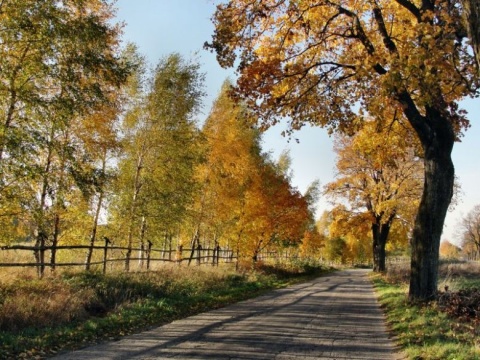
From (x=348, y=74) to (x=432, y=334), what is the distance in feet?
26.4

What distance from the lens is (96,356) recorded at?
679cm

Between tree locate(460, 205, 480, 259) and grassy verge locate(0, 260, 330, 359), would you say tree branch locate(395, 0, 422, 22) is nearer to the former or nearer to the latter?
grassy verge locate(0, 260, 330, 359)

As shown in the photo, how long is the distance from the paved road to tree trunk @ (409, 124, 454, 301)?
1691 millimetres

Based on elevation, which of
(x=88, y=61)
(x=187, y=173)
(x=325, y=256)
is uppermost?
(x=88, y=61)

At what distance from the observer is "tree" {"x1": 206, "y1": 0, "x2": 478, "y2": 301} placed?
36.9ft

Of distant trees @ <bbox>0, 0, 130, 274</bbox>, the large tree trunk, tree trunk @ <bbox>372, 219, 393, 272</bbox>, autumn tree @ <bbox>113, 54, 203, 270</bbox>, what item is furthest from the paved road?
tree trunk @ <bbox>372, 219, 393, 272</bbox>

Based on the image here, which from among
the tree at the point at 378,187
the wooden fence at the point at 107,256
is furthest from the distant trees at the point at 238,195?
the tree at the point at 378,187

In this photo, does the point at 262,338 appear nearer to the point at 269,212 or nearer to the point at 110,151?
the point at 110,151

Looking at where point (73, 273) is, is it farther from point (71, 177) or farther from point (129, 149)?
point (129, 149)

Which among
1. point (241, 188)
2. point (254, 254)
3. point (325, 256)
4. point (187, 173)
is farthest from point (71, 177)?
point (325, 256)

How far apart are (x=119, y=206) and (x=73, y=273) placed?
4908 millimetres

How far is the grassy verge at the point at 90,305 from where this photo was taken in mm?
7863

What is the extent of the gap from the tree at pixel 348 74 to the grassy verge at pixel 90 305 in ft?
20.7

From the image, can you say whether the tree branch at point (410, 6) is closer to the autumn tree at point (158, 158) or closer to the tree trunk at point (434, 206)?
the tree trunk at point (434, 206)
